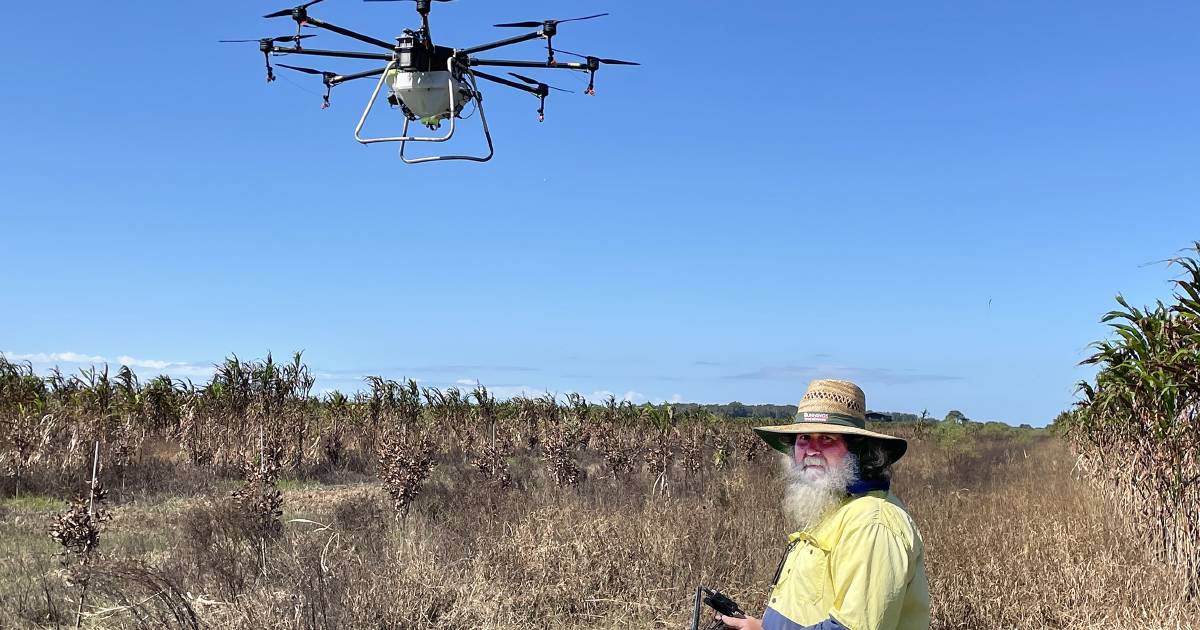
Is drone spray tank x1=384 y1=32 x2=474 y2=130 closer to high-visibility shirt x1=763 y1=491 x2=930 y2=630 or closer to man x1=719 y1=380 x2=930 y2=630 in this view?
man x1=719 y1=380 x2=930 y2=630


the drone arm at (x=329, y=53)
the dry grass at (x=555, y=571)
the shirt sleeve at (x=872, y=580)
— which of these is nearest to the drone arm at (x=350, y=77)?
the drone arm at (x=329, y=53)

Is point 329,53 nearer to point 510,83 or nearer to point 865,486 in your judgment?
point 510,83

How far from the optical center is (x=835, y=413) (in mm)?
2691

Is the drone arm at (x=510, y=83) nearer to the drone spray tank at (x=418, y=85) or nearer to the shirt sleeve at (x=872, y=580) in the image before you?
the drone spray tank at (x=418, y=85)

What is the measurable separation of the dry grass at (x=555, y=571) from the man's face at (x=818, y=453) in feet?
12.6

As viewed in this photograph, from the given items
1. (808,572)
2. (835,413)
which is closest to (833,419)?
(835,413)

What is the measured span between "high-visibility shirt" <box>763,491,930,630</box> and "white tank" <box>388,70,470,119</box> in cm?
580

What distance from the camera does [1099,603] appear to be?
6.70 meters

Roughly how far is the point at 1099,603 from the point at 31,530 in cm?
1257

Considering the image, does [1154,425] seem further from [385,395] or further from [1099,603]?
[385,395]

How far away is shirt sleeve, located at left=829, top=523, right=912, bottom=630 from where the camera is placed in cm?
230

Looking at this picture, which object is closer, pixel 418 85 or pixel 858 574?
pixel 858 574

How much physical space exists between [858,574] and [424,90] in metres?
6.19

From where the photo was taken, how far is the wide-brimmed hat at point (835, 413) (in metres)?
2.67
